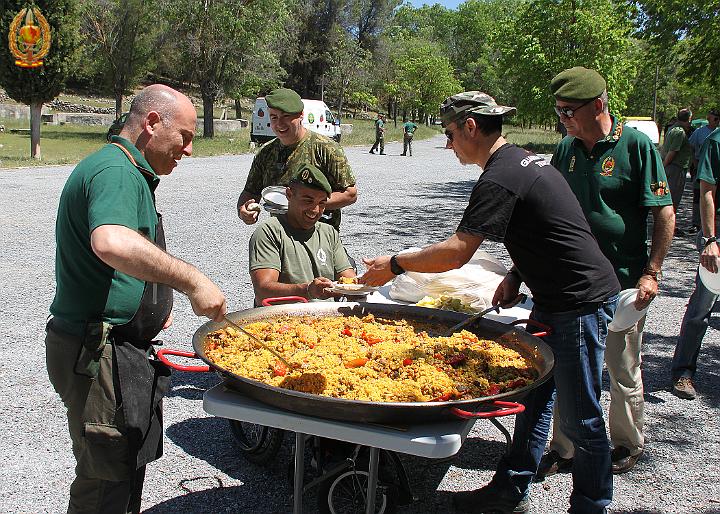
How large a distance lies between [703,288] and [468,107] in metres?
3.01

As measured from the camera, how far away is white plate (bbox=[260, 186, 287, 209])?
4.49m

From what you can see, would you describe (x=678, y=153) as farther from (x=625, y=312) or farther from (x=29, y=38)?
(x=29, y=38)

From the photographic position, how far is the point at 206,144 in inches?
1251

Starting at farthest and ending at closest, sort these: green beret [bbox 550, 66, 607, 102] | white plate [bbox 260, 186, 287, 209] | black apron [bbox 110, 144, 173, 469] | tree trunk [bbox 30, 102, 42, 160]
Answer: tree trunk [bbox 30, 102, 42, 160]
white plate [bbox 260, 186, 287, 209]
green beret [bbox 550, 66, 607, 102]
black apron [bbox 110, 144, 173, 469]

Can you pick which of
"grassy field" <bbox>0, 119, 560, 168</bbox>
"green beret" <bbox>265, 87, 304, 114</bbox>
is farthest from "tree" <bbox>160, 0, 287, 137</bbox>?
"green beret" <bbox>265, 87, 304, 114</bbox>

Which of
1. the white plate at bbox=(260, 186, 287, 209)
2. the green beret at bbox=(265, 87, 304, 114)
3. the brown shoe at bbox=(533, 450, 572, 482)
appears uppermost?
the green beret at bbox=(265, 87, 304, 114)

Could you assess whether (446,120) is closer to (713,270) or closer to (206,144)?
(713,270)

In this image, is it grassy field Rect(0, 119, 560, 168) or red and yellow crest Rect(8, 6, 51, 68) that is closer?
red and yellow crest Rect(8, 6, 51, 68)

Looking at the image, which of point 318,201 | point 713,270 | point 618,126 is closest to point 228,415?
point 318,201

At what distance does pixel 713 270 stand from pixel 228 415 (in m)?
3.57

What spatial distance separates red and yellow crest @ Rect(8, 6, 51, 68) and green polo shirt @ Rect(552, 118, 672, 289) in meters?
21.7

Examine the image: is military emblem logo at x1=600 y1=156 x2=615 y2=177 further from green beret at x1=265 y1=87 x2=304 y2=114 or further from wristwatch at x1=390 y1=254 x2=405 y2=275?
green beret at x1=265 y1=87 x2=304 y2=114

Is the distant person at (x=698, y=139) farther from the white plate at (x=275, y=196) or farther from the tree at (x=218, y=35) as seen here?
the tree at (x=218, y=35)

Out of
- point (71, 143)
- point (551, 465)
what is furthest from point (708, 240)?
point (71, 143)
